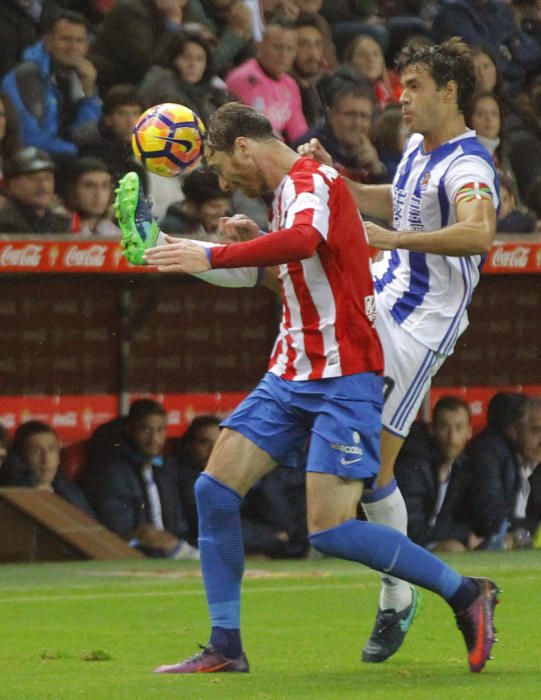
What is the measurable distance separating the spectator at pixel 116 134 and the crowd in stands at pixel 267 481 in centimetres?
158

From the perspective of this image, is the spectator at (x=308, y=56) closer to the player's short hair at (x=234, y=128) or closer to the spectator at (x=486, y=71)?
the spectator at (x=486, y=71)

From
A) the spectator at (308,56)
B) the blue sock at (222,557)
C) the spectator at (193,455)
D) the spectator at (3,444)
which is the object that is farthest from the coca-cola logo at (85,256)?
the blue sock at (222,557)

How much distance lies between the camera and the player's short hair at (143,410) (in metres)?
12.0

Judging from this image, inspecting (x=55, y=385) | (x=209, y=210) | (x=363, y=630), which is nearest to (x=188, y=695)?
(x=363, y=630)

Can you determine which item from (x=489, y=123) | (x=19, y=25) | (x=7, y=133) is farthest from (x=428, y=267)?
(x=489, y=123)

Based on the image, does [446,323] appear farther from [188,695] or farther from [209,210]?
[209,210]

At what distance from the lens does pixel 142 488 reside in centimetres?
1188

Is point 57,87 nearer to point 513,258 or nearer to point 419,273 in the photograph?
point 513,258

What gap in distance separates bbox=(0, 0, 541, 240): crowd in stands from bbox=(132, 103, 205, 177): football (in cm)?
393

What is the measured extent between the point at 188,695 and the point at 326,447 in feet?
3.26

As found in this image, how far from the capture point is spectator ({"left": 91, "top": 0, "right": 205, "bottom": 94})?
41.2 feet

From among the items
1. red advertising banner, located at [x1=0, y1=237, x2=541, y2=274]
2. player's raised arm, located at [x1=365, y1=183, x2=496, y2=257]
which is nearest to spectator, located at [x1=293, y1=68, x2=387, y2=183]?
red advertising banner, located at [x1=0, y1=237, x2=541, y2=274]

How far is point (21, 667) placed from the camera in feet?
21.2

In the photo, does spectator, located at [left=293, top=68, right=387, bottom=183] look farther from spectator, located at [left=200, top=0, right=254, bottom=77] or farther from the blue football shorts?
the blue football shorts
